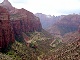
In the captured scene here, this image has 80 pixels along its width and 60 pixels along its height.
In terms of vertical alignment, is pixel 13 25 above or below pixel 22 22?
above

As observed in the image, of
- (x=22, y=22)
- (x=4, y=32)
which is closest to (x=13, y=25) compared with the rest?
(x=22, y=22)

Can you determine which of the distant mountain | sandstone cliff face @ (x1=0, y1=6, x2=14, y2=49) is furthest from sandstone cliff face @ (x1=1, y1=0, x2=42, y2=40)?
sandstone cliff face @ (x1=0, y1=6, x2=14, y2=49)

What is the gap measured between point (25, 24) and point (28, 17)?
11.2m

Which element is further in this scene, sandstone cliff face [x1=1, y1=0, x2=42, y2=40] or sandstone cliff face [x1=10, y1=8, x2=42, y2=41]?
sandstone cliff face [x1=10, y1=8, x2=42, y2=41]

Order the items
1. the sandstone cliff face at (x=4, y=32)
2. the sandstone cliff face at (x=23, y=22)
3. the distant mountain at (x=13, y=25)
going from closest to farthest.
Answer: the sandstone cliff face at (x=4, y=32)
the distant mountain at (x=13, y=25)
the sandstone cliff face at (x=23, y=22)

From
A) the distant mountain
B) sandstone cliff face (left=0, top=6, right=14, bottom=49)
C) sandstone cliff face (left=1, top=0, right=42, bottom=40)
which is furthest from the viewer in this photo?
sandstone cliff face (left=1, top=0, right=42, bottom=40)

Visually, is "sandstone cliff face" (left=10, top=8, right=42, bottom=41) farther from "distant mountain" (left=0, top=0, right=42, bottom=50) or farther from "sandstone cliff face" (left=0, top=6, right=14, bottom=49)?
"sandstone cliff face" (left=0, top=6, right=14, bottom=49)

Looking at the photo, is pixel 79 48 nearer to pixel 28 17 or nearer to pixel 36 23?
pixel 28 17

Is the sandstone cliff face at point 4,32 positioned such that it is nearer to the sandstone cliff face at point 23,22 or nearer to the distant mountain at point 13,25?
the distant mountain at point 13,25

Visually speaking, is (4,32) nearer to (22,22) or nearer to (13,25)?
(13,25)

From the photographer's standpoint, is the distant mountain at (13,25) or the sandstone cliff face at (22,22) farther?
the sandstone cliff face at (22,22)

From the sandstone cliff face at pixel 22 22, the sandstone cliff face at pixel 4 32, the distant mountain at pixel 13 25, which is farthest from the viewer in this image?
the sandstone cliff face at pixel 22 22

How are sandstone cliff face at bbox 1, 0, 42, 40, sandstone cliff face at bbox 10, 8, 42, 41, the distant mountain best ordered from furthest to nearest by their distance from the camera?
sandstone cliff face at bbox 10, 8, 42, 41 → sandstone cliff face at bbox 1, 0, 42, 40 → the distant mountain

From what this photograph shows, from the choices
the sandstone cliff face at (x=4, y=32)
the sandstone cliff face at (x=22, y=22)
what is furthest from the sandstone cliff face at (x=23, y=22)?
the sandstone cliff face at (x=4, y=32)
